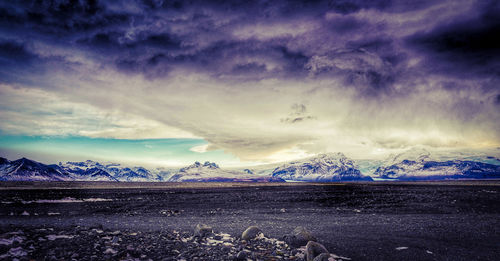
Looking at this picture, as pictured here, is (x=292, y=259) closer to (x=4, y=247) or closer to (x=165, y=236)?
(x=165, y=236)

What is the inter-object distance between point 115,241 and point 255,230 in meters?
7.60

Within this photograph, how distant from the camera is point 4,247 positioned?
9.75m

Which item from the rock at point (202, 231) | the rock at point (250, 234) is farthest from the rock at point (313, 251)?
the rock at point (202, 231)

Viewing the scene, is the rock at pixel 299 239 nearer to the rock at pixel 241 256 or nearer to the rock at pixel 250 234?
the rock at pixel 250 234

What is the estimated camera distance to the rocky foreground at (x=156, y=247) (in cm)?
981

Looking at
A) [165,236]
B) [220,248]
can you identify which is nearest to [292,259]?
[220,248]

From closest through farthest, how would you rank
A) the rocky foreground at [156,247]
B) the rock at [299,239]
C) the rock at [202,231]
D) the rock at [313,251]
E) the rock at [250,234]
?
the rocky foreground at [156,247], the rock at [313,251], the rock at [299,239], the rock at [250,234], the rock at [202,231]

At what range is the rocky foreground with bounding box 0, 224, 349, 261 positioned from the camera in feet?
32.2

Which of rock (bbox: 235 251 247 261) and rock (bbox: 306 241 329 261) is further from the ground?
rock (bbox: 306 241 329 261)

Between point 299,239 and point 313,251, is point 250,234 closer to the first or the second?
point 299,239

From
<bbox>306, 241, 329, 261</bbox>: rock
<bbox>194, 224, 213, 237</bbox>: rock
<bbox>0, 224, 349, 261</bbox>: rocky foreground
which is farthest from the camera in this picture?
<bbox>194, 224, 213, 237</bbox>: rock

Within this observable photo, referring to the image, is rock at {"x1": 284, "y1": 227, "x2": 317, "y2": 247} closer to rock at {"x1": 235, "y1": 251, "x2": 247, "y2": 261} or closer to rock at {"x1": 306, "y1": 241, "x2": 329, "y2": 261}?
rock at {"x1": 306, "y1": 241, "x2": 329, "y2": 261}

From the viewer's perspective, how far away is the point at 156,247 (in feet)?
38.8

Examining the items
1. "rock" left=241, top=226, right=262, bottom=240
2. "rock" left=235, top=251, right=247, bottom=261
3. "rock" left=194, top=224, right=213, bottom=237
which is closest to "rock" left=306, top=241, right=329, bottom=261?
"rock" left=235, top=251, right=247, bottom=261
